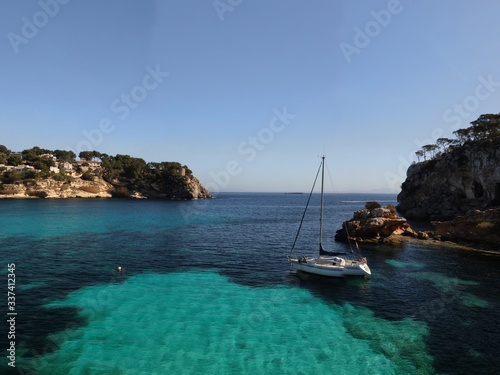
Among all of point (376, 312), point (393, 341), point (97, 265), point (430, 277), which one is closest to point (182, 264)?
point (97, 265)

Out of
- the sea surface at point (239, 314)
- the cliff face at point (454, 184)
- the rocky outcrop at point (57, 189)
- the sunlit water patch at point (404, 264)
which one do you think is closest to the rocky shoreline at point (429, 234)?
the sea surface at point (239, 314)

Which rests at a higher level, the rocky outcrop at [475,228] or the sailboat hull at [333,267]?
the rocky outcrop at [475,228]

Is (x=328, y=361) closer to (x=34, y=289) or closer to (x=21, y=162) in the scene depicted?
(x=34, y=289)

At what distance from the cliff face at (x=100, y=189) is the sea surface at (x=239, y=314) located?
117m

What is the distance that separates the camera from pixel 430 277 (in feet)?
110

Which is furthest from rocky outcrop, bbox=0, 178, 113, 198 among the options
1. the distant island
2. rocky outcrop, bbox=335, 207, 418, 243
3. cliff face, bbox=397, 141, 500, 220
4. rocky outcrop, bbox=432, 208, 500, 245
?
rocky outcrop, bbox=432, 208, 500, 245

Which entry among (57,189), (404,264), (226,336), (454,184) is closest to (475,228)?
(404,264)

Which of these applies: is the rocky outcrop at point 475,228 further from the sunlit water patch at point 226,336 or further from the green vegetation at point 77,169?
the green vegetation at point 77,169

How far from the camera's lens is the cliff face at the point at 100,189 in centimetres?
13762

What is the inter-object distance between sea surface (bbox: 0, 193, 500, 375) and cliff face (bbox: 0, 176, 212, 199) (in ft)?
383

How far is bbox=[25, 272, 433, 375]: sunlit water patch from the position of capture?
16.4 m

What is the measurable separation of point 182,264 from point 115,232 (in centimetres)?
2754

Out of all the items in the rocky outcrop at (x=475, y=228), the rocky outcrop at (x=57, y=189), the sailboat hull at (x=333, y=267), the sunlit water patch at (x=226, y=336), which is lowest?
the sunlit water patch at (x=226, y=336)

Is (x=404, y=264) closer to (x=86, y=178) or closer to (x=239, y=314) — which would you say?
(x=239, y=314)
